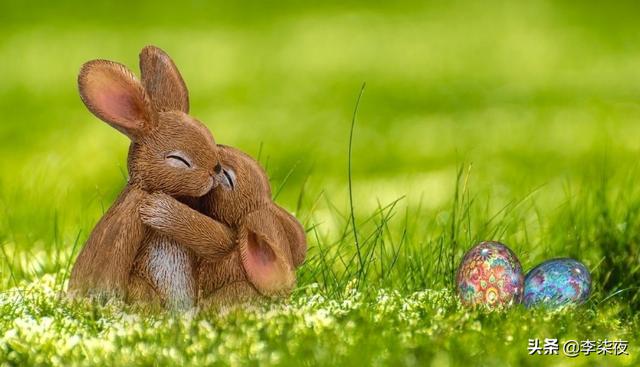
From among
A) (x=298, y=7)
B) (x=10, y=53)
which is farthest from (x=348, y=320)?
(x=298, y=7)

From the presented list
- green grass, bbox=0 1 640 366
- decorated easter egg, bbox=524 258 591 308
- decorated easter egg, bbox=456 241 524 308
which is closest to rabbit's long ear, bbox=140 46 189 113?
green grass, bbox=0 1 640 366

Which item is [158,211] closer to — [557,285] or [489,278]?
[489,278]

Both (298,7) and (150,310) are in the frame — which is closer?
(150,310)

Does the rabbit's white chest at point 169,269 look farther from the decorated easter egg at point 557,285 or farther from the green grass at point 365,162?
the decorated easter egg at point 557,285

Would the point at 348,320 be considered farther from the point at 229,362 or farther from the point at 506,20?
the point at 506,20

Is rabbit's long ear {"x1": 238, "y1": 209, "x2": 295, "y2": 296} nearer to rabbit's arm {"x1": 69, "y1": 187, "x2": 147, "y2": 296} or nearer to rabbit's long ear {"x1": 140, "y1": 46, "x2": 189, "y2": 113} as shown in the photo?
rabbit's arm {"x1": 69, "y1": 187, "x2": 147, "y2": 296}

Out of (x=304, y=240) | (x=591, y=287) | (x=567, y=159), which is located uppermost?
(x=304, y=240)

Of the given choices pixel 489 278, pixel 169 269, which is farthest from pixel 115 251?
pixel 489 278
